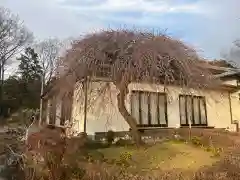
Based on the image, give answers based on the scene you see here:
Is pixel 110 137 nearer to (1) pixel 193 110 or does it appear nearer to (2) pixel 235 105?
(1) pixel 193 110

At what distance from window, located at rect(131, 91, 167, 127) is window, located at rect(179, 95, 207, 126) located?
135 centimetres

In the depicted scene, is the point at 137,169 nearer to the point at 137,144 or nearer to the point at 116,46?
the point at 137,144

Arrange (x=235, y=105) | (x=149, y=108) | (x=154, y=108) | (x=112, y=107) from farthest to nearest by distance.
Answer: (x=235, y=105)
(x=154, y=108)
(x=149, y=108)
(x=112, y=107)

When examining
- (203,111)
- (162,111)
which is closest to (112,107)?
(162,111)

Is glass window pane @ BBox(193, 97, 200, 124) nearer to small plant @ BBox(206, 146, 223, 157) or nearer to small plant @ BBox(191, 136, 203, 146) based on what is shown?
small plant @ BBox(191, 136, 203, 146)

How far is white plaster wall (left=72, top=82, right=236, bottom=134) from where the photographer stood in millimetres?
14180

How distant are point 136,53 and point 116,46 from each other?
110 centimetres

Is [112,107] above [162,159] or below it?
above

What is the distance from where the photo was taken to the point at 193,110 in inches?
779

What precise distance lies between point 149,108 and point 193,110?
3.44m

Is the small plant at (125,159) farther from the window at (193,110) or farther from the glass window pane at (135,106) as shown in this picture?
the window at (193,110)

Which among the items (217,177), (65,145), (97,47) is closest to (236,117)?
(97,47)

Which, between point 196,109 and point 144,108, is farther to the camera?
point 196,109

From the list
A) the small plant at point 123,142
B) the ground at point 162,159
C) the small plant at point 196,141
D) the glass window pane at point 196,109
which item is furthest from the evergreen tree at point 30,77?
the small plant at point 196,141
